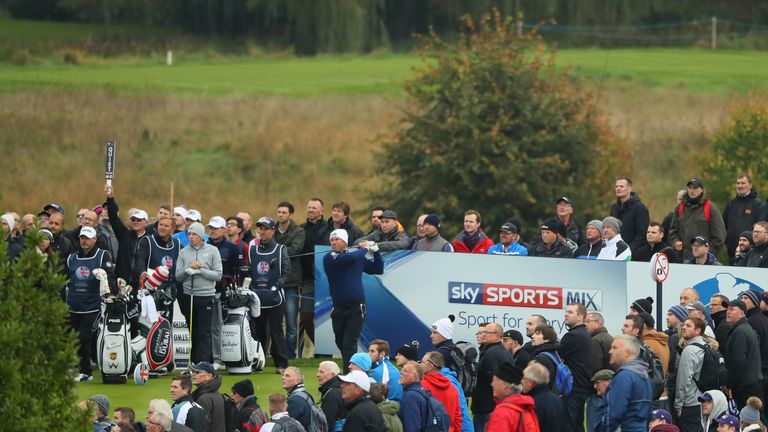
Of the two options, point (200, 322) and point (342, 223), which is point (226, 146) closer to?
point (342, 223)

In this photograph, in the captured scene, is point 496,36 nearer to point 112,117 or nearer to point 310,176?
point 310,176

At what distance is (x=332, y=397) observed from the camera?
13.1 metres

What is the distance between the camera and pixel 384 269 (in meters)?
19.2

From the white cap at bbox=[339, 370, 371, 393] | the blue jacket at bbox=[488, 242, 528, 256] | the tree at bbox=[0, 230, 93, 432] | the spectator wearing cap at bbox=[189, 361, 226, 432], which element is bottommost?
the spectator wearing cap at bbox=[189, 361, 226, 432]

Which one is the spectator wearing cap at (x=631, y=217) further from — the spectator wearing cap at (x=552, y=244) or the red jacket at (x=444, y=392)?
the red jacket at (x=444, y=392)

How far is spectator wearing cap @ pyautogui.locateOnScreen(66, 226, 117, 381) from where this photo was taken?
17.8 m

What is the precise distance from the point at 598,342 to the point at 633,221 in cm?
557

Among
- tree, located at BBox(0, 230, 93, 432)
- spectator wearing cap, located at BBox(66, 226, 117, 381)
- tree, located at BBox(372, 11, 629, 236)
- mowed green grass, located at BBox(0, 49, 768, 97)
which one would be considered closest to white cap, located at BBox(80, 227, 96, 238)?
spectator wearing cap, located at BBox(66, 226, 117, 381)

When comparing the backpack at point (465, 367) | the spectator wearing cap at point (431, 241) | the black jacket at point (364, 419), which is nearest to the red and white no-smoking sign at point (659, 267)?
the spectator wearing cap at point (431, 241)

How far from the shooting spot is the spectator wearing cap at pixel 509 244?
18.8 meters

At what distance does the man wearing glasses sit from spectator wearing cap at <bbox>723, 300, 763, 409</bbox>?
255cm

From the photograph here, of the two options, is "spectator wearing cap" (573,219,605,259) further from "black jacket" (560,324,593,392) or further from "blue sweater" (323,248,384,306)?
"black jacket" (560,324,593,392)

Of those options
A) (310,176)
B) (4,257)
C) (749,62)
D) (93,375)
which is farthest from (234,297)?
(749,62)

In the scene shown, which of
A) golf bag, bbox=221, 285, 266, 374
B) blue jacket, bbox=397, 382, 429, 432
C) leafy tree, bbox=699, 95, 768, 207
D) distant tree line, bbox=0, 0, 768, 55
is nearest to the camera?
blue jacket, bbox=397, 382, 429, 432
